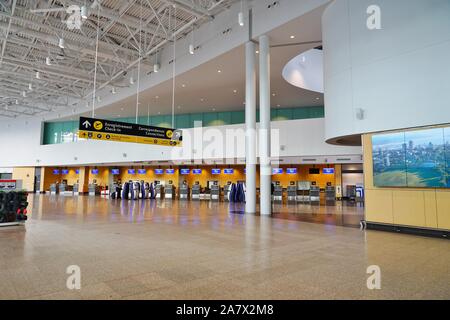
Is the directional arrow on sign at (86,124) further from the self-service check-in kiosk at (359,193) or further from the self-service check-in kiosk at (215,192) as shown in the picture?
the self-service check-in kiosk at (359,193)

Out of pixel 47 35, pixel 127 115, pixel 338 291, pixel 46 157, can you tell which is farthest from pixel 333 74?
pixel 46 157

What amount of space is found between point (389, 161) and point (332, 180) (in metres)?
11.3

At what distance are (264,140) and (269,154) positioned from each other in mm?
499

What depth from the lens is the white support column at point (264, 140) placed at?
380 inches

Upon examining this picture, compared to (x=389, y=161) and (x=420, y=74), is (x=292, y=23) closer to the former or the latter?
(x=420, y=74)

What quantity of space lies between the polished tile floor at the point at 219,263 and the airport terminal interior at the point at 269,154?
0.03 metres

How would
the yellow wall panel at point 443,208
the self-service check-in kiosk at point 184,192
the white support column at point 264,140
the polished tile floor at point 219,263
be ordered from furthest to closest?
the self-service check-in kiosk at point 184,192, the white support column at point 264,140, the yellow wall panel at point 443,208, the polished tile floor at point 219,263

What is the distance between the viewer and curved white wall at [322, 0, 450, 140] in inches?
233

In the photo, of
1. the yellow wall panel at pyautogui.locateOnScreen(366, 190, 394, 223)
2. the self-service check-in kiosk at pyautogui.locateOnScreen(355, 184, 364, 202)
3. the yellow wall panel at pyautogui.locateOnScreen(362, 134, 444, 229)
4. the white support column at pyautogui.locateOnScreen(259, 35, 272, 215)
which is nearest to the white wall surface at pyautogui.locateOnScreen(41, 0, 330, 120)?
the white support column at pyautogui.locateOnScreen(259, 35, 272, 215)

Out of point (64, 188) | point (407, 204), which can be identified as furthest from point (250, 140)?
point (64, 188)

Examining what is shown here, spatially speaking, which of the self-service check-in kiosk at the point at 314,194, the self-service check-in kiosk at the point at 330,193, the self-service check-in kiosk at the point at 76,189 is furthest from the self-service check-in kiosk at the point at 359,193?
the self-service check-in kiosk at the point at 76,189

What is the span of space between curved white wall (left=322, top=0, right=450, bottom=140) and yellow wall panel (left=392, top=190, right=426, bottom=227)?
1.52m

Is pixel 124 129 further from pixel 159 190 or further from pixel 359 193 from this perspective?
pixel 359 193

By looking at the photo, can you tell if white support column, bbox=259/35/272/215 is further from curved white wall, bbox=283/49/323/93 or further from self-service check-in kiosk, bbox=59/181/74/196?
self-service check-in kiosk, bbox=59/181/74/196
